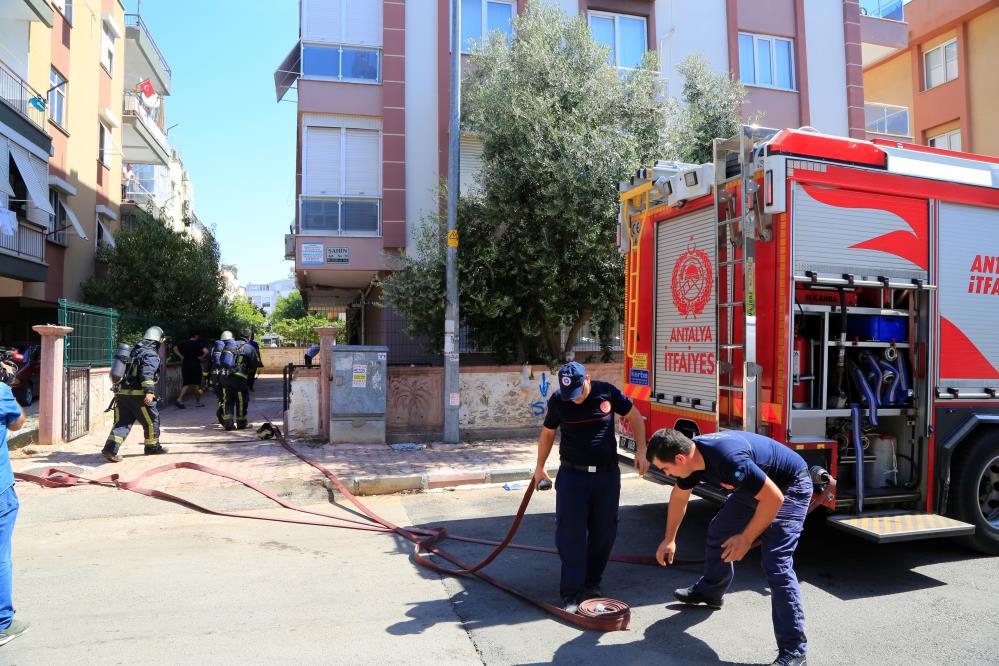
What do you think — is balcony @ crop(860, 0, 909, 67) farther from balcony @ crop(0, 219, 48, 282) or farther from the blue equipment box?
balcony @ crop(0, 219, 48, 282)

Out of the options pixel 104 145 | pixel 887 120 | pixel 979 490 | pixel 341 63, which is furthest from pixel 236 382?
pixel 887 120

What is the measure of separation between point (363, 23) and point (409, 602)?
45.3 feet

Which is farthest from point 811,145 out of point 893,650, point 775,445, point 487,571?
point 487,571

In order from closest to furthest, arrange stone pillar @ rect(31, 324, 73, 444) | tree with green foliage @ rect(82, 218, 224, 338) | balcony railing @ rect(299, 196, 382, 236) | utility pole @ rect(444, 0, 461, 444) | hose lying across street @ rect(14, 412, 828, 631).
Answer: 1. hose lying across street @ rect(14, 412, 828, 631)
2. stone pillar @ rect(31, 324, 73, 444)
3. utility pole @ rect(444, 0, 461, 444)
4. balcony railing @ rect(299, 196, 382, 236)
5. tree with green foliage @ rect(82, 218, 224, 338)

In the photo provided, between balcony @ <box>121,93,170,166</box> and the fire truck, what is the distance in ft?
79.2

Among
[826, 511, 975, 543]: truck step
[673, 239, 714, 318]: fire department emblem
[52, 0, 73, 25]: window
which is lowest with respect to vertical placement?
[826, 511, 975, 543]: truck step

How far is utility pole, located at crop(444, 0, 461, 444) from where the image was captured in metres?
10.5

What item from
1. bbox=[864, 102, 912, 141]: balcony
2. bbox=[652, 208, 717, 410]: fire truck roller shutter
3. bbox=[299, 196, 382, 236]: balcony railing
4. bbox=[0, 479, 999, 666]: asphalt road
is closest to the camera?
bbox=[0, 479, 999, 666]: asphalt road

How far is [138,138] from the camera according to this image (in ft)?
81.5

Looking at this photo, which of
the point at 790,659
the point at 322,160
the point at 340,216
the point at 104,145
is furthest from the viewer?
the point at 104,145

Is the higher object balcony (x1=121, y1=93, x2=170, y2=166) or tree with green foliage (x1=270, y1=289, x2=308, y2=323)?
balcony (x1=121, y1=93, x2=170, y2=166)

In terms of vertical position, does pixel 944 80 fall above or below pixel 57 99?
above

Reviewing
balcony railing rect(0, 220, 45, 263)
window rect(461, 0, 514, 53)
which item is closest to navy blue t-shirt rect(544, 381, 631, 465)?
window rect(461, 0, 514, 53)

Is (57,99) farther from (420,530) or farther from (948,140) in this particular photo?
(948,140)
